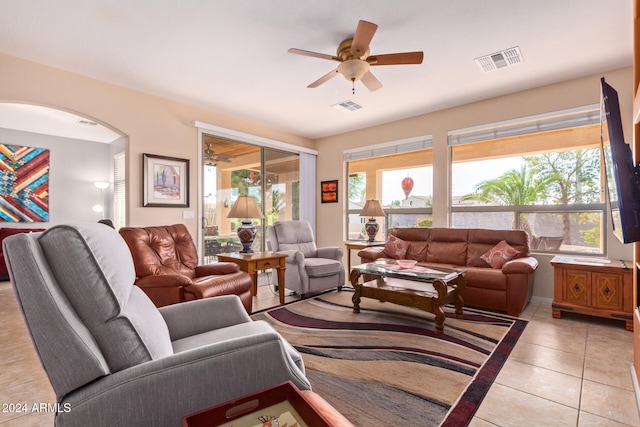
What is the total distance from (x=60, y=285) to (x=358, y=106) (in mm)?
4192

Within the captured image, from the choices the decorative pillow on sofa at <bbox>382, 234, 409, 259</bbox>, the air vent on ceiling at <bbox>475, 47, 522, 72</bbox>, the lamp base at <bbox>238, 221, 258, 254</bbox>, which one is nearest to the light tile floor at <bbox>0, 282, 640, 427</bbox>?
the decorative pillow on sofa at <bbox>382, 234, 409, 259</bbox>

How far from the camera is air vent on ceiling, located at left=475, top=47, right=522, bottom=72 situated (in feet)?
9.83

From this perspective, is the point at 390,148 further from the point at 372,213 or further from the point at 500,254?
the point at 500,254

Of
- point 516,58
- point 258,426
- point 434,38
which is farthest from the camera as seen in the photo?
point 516,58

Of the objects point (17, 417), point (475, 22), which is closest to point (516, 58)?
point (475, 22)

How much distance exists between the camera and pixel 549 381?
1.98m

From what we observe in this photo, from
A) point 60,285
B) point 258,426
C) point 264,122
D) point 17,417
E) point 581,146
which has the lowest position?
point 17,417

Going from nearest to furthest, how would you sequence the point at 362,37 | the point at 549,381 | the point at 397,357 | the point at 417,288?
the point at 549,381, the point at 397,357, the point at 362,37, the point at 417,288

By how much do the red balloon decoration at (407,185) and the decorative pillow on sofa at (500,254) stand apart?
1.74m

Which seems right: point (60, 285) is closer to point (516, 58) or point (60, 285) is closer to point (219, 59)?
point (219, 59)

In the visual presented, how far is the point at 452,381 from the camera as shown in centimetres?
198

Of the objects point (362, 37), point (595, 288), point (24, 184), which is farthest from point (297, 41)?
point (24, 184)

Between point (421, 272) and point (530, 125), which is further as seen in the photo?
point (530, 125)

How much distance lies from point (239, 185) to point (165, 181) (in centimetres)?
128
